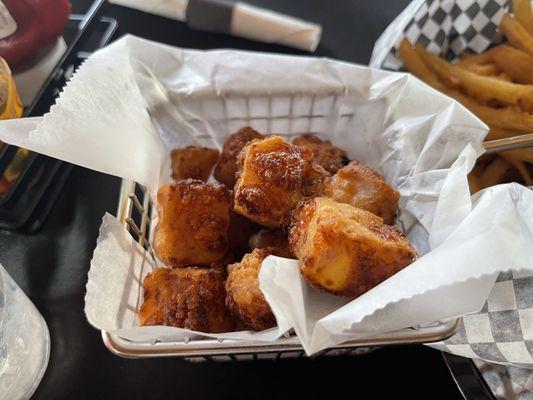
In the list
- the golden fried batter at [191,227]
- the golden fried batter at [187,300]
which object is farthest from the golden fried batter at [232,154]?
the golden fried batter at [187,300]

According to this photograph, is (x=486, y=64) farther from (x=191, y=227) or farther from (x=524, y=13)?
(x=191, y=227)

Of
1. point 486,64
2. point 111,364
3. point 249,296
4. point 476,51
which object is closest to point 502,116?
point 486,64

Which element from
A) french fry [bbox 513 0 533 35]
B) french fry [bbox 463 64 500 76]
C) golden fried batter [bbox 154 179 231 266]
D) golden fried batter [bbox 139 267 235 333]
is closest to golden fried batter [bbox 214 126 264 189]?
golden fried batter [bbox 154 179 231 266]

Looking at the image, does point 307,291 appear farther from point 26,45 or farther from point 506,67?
point 26,45

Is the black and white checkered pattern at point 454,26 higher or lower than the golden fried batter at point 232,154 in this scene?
higher

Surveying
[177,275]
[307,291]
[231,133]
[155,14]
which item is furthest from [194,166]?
[155,14]

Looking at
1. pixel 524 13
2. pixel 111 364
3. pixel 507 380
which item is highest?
pixel 524 13

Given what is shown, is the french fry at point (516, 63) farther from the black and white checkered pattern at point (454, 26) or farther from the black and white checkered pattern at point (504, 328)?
the black and white checkered pattern at point (504, 328)
